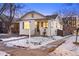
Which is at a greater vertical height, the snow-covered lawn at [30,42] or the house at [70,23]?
the house at [70,23]

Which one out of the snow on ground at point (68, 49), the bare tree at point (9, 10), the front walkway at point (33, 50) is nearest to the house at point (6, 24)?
the bare tree at point (9, 10)

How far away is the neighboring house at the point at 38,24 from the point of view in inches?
159

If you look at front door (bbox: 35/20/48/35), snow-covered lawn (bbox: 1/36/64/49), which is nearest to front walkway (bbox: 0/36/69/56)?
snow-covered lawn (bbox: 1/36/64/49)

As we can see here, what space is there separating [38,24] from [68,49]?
1.33 ft

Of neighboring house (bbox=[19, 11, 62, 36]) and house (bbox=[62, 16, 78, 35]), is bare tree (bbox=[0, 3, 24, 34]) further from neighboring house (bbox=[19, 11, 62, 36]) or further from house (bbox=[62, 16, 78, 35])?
house (bbox=[62, 16, 78, 35])

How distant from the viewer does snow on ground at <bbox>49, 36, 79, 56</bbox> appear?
158 inches

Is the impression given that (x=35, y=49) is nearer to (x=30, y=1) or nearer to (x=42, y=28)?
(x=42, y=28)

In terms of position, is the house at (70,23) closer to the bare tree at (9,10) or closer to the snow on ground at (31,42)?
the snow on ground at (31,42)

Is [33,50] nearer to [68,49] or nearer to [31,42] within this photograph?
[31,42]

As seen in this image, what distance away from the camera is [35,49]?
4039 millimetres

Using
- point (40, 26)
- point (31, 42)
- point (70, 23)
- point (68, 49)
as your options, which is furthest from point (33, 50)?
point (70, 23)

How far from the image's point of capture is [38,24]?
4.04 meters

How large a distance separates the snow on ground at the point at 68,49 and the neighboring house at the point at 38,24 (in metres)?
0.16

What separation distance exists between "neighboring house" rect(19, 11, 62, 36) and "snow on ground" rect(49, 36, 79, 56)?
162 mm
